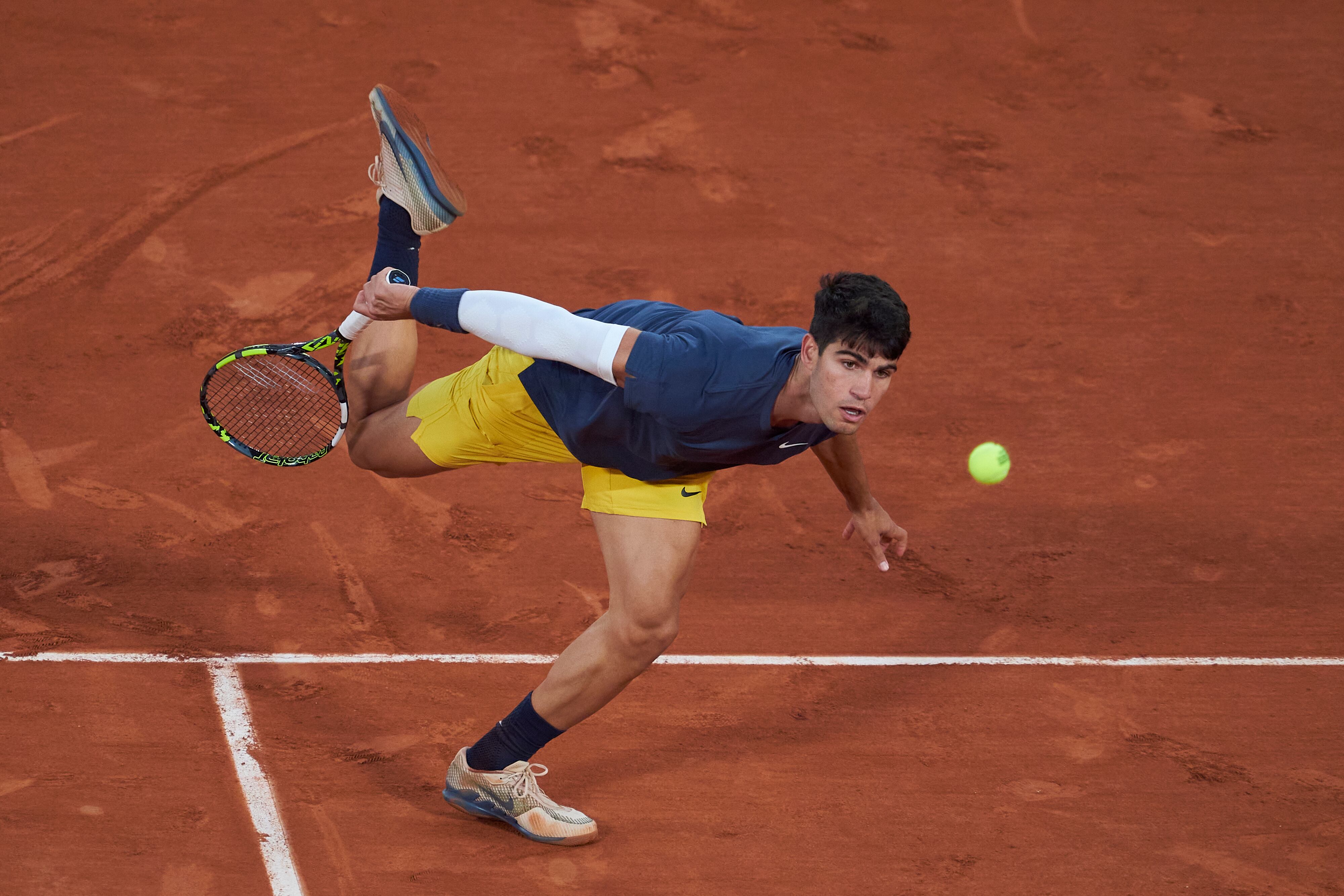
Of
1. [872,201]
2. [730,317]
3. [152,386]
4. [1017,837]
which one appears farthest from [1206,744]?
[152,386]

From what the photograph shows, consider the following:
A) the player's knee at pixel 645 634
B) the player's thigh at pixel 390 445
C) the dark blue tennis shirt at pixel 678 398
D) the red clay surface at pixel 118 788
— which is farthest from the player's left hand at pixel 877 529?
the red clay surface at pixel 118 788

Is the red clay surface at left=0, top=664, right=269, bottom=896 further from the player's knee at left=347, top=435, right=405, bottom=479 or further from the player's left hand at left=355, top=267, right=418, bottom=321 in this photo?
the player's left hand at left=355, top=267, right=418, bottom=321

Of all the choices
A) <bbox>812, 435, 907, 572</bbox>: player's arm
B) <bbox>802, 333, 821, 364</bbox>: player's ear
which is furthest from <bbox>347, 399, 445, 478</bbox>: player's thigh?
<bbox>802, 333, 821, 364</bbox>: player's ear

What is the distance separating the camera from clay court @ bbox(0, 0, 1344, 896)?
13.8 ft

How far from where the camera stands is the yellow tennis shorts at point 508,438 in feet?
12.9

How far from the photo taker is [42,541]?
554 centimetres

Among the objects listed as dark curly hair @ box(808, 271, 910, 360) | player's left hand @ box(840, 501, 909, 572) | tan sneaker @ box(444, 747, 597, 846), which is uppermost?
dark curly hair @ box(808, 271, 910, 360)

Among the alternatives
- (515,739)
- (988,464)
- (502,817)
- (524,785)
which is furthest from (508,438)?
(988,464)

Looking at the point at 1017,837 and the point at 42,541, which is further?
the point at 42,541

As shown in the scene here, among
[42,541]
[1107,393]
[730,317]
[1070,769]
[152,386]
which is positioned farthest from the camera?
[1107,393]

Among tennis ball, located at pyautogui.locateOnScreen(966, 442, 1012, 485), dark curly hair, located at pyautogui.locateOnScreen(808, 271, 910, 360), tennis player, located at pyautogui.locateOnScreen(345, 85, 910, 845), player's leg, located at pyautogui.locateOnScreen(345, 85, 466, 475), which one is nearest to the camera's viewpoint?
dark curly hair, located at pyautogui.locateOnScreen(808, 271, 910, 360)

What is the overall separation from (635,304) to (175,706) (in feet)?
7.33

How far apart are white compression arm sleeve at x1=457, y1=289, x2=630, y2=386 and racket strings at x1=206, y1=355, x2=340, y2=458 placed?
131 cm

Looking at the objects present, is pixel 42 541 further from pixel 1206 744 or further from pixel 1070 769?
pixel 1206 744
